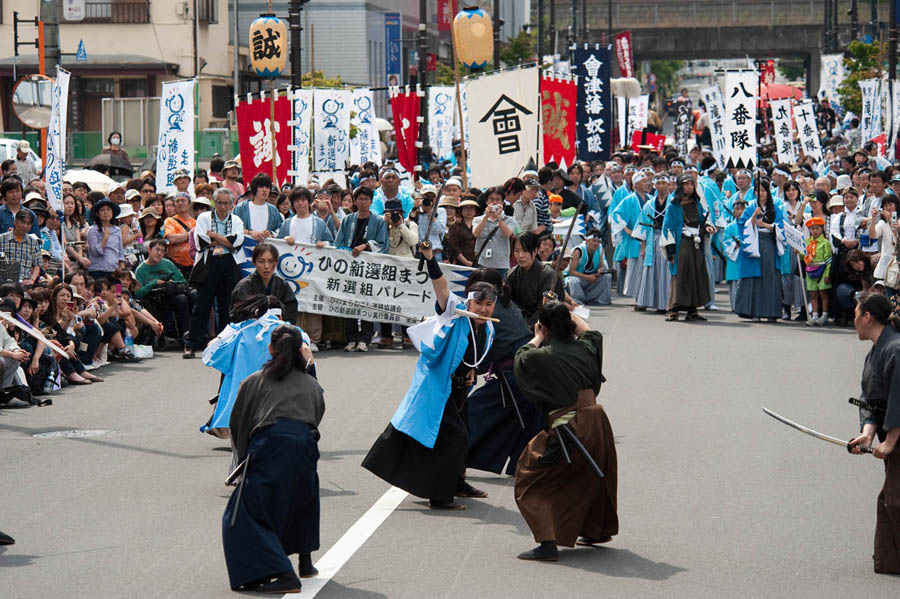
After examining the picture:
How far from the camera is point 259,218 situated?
54.3ft

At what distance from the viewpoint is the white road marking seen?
6.98 m

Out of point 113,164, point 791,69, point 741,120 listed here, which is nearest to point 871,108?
point 741,120

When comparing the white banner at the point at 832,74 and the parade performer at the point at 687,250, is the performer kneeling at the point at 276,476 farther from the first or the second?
the white banner at the point at 832,74

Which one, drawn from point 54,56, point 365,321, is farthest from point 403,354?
point 54,56

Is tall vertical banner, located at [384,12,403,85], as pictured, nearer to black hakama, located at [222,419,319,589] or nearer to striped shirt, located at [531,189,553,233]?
striped shirt, located at [531,189,553,233]

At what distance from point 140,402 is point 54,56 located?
213 inches

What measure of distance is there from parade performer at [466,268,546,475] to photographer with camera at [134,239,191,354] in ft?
25.2

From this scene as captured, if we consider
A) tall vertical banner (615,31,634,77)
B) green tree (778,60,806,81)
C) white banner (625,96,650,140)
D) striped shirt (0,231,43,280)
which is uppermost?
green tree (778,60,806,81)

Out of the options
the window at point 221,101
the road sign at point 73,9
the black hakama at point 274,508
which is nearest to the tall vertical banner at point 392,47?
the window at point 221,101

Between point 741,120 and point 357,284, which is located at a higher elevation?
point 741,120

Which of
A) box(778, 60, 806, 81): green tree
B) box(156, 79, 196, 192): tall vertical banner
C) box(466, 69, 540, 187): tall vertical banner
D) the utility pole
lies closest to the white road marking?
box(466, 69, 540, 187): tall vertical banner

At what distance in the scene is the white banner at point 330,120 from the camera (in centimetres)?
2372

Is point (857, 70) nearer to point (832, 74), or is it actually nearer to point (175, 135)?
point (832, 74)

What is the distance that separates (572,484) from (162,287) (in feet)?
32.6
